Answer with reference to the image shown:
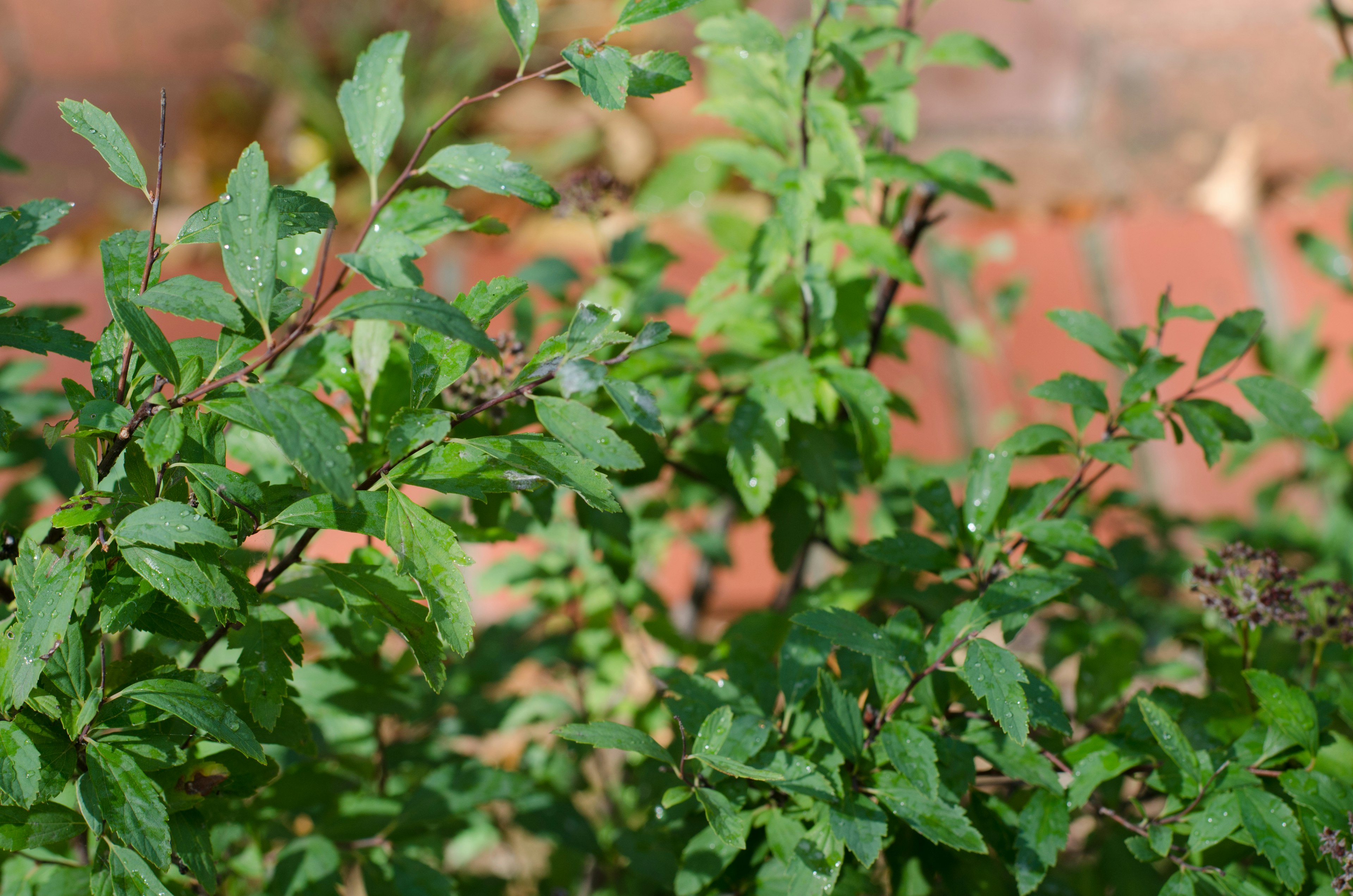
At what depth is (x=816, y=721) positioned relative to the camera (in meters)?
0.67


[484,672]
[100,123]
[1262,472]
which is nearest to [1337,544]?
[1262,472]

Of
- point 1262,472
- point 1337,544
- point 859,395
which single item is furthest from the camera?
point 1262,472

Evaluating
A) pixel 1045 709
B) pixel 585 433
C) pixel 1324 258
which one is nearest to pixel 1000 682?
pixel 1045 709

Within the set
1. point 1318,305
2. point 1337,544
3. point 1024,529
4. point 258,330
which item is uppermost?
point 258,330

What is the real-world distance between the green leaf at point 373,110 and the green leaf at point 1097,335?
48 centimetres

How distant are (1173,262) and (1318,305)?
0.58 m

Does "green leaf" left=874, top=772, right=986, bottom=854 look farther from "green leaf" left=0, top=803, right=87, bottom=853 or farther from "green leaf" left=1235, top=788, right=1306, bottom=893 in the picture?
"green leaf" left=0, top=803, right=87, bottom=853

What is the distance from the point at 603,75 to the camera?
0.55m

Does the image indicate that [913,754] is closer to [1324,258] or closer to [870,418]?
[870,418]

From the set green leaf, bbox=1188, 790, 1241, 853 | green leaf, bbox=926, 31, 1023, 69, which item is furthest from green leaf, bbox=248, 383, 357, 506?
green leaf, bbox=926, 31, 1023, 69

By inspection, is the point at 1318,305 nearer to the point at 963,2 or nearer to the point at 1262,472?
the point at 1262,472

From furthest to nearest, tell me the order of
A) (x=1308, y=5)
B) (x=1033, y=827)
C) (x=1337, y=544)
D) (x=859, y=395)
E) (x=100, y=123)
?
(x=1308, y=5) < (x=1337, y=544) < (x=859, y=395) < (x=1033, y=827) < (x=100, y=123)

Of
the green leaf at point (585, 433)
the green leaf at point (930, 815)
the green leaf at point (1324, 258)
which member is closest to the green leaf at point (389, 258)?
the green leaf at point (585, 433)

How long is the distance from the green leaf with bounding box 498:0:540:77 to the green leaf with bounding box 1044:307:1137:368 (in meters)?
0.42
